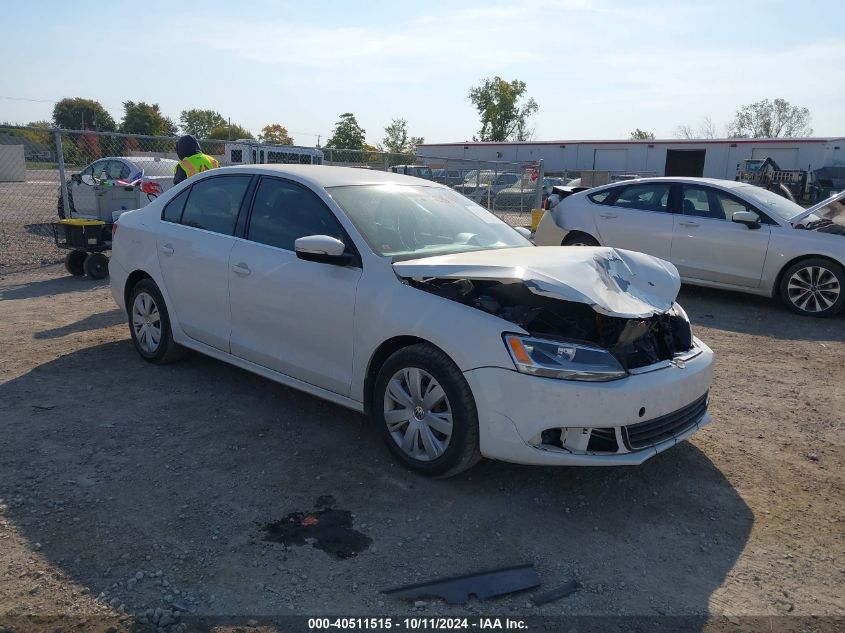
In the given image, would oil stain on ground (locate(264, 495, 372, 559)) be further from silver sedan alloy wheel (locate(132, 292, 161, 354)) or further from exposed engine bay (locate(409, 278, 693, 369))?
silver sedan alloy wheel (locate(132, 292, 161, 354))

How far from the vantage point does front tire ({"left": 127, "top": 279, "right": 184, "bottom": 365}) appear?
5.61m

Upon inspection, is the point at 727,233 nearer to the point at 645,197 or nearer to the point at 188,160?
the point at 645,197

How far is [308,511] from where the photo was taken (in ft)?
11.8

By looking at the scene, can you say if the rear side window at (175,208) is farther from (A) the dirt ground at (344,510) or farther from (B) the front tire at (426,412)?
(B) the front tire at (426,412)

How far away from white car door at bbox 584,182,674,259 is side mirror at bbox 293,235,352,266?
6.25 metres

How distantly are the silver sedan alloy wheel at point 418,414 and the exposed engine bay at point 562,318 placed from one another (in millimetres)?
502

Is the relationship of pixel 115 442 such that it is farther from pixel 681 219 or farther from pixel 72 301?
pixel 681 219

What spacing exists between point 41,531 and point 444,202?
10.7 feet

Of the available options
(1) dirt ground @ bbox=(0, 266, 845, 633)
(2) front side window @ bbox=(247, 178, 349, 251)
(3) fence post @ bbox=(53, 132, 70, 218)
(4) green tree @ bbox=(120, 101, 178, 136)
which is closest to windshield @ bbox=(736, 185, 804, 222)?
(1) dirt ground @ bbox=(0, 266, 845, 633)

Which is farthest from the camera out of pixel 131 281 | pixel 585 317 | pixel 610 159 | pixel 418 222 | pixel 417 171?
pixel 610 159

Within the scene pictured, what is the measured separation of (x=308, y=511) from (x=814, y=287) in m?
7.21

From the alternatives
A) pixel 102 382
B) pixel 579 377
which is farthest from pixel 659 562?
pixel 102 382

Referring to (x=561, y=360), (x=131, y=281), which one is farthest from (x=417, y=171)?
(x=561, y=360)

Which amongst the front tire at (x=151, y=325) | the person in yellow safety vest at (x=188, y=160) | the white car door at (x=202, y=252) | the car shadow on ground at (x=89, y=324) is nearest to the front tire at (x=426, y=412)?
the white car door at (x=202, y=252)
